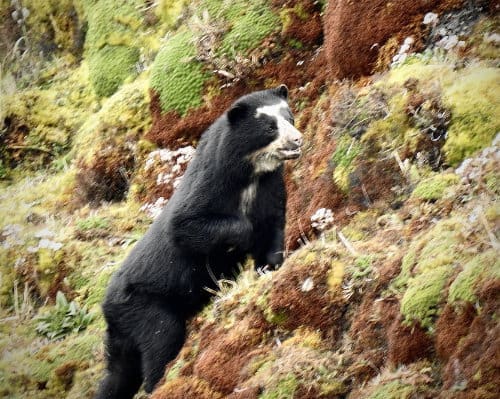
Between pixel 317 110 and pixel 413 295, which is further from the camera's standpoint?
pixel 317 110

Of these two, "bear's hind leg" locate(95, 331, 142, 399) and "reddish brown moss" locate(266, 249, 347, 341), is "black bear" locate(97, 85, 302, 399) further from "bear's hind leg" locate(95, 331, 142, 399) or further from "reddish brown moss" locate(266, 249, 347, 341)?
"reddish brown moss" locate(266, 249, 347, 341)

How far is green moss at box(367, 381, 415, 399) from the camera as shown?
5.44 metres

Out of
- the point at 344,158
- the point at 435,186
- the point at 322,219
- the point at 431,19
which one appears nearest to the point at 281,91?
the point at 344,158

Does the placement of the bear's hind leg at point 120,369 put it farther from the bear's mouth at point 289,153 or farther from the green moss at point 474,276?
the green moss at point 474,276

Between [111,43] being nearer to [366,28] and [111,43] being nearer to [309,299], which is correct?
[366,28]

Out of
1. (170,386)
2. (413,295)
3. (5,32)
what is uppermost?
(5,32)

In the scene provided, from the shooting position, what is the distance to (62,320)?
9.95 metres

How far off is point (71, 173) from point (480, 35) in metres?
5.25

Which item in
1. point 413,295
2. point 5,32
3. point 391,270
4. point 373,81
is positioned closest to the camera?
point 413,295

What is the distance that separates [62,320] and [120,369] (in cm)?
179

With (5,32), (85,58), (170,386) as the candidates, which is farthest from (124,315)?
(5,32)

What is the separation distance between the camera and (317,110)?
995cm

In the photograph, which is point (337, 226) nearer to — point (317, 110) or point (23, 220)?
point (317, 110)

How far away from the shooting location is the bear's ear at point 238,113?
8.24 meters
